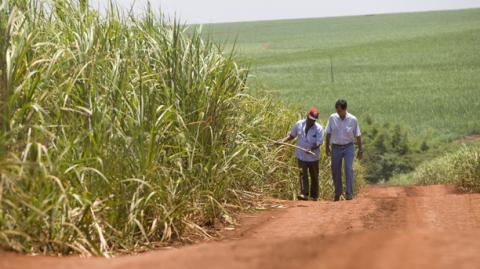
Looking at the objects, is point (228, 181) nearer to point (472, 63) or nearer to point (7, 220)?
point (7, 220)

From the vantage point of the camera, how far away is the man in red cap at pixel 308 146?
12.4m

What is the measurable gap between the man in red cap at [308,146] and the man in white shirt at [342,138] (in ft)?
0.63

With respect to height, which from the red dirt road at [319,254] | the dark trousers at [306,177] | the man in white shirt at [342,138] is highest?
the red dirt road at [319,254]

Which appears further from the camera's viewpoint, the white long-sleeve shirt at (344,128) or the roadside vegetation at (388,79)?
the roadside vegetation at (388,79)

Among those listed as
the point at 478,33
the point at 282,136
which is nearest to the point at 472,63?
the point at 478,33

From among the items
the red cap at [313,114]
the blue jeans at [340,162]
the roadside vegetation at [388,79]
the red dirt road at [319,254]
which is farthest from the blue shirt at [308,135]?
the red dirt road at [319,254]

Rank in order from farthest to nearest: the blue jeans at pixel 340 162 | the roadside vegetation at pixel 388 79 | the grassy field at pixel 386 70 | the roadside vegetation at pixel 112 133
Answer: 1. the grassy field at pixel 386 70
2. the roadside vegetation at pixel 388 79
3. the blue jeans at pixel 340 162
4. the roadside vegetation at pixel 112 133

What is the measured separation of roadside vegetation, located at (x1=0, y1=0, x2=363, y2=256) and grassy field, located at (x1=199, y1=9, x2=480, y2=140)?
2.65m

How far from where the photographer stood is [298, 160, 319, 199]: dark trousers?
41.4 ft

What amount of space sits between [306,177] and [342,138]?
657 millimetres

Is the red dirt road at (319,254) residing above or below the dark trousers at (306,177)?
above

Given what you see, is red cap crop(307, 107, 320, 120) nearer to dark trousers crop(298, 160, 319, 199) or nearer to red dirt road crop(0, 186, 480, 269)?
dark trousers crop(298, 160, 319, 199)

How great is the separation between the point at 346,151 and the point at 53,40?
464 cm

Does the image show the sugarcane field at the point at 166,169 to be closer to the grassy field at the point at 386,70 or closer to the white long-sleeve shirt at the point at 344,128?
the white long-sleeve shirt at the point at 344,128
